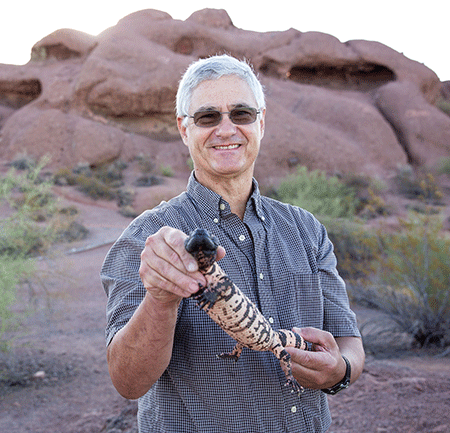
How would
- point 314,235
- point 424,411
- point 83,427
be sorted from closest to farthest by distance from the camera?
point 314,235 → point 424,411 → point 83,427

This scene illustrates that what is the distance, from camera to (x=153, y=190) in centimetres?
1978

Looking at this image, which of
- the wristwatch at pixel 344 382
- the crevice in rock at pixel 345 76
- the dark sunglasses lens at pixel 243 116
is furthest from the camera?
the crevice in rock at pixel 345 76

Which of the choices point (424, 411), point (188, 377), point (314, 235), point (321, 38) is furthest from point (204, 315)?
point (321, 38)

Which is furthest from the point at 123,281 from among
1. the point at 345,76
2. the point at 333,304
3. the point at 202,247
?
the point at 345,76

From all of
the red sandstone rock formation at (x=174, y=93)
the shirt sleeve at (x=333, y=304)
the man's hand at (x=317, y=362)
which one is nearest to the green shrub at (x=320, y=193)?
the red sandstone rock formation at (x=174, y=93)

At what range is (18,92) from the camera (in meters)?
28.2

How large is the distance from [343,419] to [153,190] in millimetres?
16700

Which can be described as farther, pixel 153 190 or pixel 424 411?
pixel 153 190

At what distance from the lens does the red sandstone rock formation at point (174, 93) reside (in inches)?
915

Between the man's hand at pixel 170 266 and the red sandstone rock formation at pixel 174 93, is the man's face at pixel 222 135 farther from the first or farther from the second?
the red sandstone rock formation at pixel 174 93

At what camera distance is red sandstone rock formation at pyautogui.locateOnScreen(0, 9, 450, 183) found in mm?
23250

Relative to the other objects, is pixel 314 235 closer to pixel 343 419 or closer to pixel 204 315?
pixel 204 315

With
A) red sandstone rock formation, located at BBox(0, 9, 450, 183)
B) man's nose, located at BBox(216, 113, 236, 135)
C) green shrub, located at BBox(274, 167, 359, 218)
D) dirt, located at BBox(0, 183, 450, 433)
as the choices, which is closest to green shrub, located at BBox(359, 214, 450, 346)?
dirt, located at BBox(0, 183, 450, 433)

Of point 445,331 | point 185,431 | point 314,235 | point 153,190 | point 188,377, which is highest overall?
point 314,235
